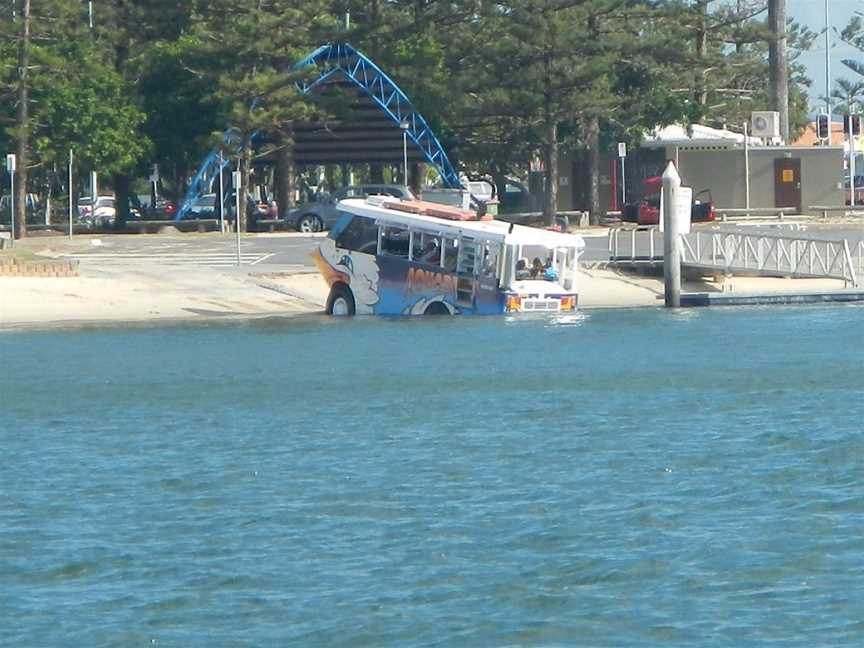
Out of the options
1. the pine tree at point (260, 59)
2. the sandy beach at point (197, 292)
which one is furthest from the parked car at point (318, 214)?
the sandy beach at point (197, 292)

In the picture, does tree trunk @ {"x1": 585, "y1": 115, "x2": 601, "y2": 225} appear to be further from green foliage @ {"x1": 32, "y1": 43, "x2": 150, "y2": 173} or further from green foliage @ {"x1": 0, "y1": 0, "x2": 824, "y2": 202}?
green foliage @ {"x1": 32, "y1": 43, "x2": 150, "y2": 173}

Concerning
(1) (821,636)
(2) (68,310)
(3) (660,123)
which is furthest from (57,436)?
(3) (660,123)

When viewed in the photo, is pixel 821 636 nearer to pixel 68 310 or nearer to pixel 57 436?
pixel 57 436

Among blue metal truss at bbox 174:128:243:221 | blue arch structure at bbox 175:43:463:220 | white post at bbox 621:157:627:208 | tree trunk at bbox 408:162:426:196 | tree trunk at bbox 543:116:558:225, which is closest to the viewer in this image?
blue metal truss at bbox 174:128:243:221

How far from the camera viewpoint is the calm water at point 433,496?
551 inches

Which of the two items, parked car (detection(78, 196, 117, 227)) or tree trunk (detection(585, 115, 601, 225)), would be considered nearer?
tree trunk (detection(585, 115, 601, 225))

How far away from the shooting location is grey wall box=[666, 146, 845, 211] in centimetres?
6800

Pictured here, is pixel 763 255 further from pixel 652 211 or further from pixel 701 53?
pixel 701 53

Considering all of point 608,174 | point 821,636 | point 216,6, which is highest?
point 216,6

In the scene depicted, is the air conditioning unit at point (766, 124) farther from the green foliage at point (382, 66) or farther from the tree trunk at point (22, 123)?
the tree trunk at point (22, 123)

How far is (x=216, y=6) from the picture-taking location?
6181 cm

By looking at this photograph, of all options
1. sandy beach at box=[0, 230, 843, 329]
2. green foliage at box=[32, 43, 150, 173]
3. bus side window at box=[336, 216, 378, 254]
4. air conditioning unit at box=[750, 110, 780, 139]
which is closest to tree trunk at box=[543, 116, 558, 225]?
air conditioning unit at box=[750, 110, 780, 139]

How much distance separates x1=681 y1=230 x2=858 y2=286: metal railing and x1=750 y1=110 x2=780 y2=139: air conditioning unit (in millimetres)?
27877

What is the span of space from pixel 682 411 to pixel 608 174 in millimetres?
44681
